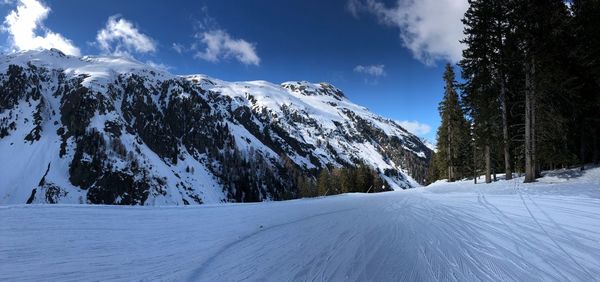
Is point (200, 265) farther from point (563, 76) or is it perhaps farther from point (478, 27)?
point (478, 27)

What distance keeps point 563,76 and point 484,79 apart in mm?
5005

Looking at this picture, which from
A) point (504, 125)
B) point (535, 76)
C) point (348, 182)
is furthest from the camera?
point (348, 182)

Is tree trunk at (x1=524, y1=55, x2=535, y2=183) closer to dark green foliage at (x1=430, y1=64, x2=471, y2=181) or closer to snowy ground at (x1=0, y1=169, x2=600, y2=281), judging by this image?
snowy ground at (x1=0, y1=169, x2=600, y2=281)

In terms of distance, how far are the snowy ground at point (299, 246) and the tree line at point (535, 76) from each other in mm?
10814

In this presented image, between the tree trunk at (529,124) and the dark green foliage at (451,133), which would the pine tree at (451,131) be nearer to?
the dark green foliage at (451,133)

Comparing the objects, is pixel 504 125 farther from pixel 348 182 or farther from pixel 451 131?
pixel 348 182

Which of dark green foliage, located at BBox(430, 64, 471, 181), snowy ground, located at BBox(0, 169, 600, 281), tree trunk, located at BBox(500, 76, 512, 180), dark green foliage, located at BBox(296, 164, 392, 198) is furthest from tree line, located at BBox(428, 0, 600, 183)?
dark green foliage, located at BBox(296, 164, 392, 198)

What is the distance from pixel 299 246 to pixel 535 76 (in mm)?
17981

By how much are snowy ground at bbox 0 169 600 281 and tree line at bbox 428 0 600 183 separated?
1081 cm

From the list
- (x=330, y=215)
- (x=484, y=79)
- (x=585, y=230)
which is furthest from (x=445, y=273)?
(x=484, y=79)

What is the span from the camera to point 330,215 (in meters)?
10.6

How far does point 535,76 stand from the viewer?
719 inches

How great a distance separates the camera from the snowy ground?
4.55 m

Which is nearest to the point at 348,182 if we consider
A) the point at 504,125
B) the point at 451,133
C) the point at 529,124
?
the point at 451,133
